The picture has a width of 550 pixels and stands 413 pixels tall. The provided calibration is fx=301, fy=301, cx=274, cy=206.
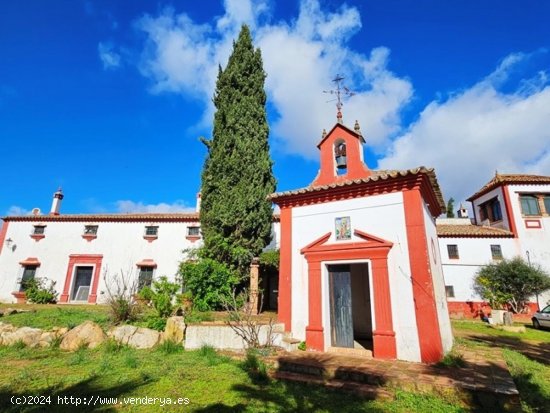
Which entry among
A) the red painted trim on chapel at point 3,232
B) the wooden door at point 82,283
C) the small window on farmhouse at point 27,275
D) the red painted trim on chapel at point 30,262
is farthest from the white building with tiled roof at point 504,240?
the red painted trim on chapel at point 3,232

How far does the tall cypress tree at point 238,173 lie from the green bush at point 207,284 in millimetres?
1104

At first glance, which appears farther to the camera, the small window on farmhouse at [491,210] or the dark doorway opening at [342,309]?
the small window on farmhouse at [491,210]

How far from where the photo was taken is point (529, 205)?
71.4 feet

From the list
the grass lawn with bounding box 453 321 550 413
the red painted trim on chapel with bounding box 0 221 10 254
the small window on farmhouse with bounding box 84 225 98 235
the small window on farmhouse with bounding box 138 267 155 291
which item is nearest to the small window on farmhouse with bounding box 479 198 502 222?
the grass lawn with bounding box 453 321 550 413

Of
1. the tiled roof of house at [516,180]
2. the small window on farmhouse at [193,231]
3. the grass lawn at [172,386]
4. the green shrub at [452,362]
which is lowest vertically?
the grass lawn at [172,386]

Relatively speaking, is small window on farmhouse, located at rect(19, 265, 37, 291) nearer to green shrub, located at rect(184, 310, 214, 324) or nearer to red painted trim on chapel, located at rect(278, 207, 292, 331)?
green shrub, located at rect(184, 310, 214, 324)

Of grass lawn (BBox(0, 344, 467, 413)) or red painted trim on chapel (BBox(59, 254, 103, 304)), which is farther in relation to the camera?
red painted trim on chapel (BBox(59, 254, 103, 304))

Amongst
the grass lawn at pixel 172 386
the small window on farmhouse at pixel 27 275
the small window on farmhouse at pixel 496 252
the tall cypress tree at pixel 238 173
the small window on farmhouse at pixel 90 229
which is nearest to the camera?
the grass lawn at pixel 172 386

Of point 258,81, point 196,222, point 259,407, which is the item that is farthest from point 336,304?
point 196,222

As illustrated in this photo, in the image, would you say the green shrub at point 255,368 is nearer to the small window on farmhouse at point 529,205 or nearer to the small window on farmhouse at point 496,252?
the small window on farmhouse at point 496,252

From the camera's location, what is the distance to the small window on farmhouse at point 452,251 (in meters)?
21.9

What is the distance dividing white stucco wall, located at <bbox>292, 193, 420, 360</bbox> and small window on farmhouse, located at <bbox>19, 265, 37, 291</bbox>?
65.1ft

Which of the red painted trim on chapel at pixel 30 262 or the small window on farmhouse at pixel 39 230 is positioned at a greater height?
the small window on farmhouse at pixel 39 230

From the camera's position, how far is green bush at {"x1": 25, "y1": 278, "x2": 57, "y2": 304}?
18.6 meters
